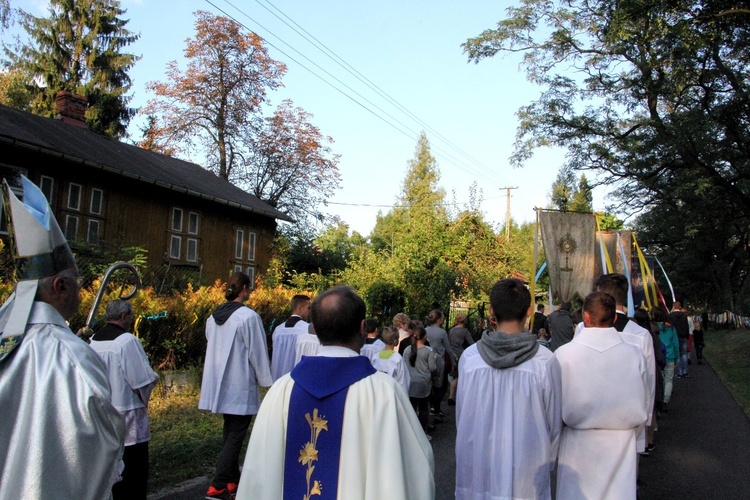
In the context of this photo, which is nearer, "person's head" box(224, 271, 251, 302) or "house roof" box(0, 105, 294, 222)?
"person's head" box(224, 271, 251, 302)

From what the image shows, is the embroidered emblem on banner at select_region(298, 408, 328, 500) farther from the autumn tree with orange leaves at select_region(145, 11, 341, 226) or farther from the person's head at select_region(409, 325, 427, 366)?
the autumn tree with orange leaves at select_region(145, 11, 341, 226)

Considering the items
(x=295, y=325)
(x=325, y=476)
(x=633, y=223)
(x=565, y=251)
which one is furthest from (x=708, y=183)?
(x=633, y=223)

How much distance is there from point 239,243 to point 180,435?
20.4 meters

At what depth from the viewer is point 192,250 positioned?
25812mm

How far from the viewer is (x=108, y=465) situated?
7.68ft

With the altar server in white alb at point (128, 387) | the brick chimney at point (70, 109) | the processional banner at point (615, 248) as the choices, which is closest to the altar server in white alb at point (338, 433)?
the altar server in white alb at point (128, 387)

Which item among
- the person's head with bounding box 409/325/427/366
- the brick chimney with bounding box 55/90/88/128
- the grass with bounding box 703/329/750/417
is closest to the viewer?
the person's head with bounding box 409/325/427/366

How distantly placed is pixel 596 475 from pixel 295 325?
4475 mm

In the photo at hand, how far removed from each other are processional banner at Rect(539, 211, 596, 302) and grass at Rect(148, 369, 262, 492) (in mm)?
6624

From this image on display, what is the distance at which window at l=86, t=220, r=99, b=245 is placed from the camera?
21469 mm

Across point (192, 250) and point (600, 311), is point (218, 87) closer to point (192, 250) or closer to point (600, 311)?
point (192, 250)

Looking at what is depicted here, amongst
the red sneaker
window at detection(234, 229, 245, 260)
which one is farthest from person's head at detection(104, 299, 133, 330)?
window at detection(234, 229, 245, 260)

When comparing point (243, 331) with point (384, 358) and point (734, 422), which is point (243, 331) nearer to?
point (384, 358)

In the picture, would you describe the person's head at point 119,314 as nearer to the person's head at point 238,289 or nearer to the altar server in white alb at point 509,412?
the person's head at point 238,289
